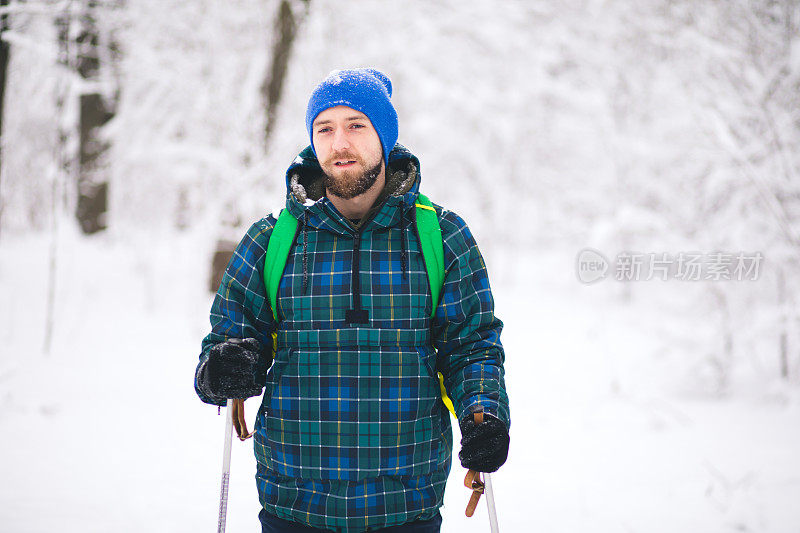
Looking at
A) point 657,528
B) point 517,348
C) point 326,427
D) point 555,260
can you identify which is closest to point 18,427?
point 326,427

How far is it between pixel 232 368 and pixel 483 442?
827mm

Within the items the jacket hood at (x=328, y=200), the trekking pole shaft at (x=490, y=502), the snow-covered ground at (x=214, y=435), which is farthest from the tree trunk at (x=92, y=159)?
the trekking pole shaft at (x=490, y=502)

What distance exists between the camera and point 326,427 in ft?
5.55

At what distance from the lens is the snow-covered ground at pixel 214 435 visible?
3.93 meters

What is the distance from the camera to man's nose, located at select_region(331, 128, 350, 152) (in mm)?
1809

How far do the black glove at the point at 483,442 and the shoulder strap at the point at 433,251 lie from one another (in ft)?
1.29

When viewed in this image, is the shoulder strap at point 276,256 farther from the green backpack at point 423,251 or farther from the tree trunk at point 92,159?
the tree trunk at point 92,159

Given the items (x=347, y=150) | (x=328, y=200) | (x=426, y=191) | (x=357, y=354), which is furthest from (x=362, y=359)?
(x=426, y=191)

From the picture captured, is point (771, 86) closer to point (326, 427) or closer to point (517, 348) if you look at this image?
point (517, 348)

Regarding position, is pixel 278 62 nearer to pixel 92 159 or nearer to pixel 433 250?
pixel 92 159

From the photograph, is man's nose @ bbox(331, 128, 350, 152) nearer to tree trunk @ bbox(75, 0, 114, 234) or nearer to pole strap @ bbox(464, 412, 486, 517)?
pole strap @ bbox(464, 412, 486, 517)

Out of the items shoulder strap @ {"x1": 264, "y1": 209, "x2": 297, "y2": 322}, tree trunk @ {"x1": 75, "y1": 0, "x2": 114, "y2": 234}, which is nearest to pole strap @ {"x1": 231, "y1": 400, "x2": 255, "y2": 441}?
shoulder strap @ {"x1": 264, "y1": 209, "x2": 297, "y2": 322}

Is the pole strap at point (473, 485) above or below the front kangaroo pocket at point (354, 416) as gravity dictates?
below

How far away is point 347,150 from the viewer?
5.94ft
